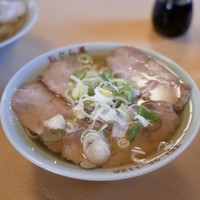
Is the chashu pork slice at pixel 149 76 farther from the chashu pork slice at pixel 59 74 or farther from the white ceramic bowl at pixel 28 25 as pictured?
the white ceramic bowl at pixel 28 25

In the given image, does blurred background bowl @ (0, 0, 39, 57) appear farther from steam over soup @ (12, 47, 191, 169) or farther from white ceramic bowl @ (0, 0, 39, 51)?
steam over soup @ (12, 47, 191, 169)

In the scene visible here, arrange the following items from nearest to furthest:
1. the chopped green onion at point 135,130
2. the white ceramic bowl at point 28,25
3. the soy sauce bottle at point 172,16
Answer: the chopped green onion at point 135,130
the white ceramic bowl at point 28,25
the soy sauce bottle at point 172,16

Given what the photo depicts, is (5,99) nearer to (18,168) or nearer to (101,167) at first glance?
(18,168)

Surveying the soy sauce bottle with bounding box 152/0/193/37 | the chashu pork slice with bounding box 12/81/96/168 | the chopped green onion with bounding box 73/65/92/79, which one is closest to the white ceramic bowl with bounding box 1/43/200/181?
the chashu pork slice with bounding box 12/81/96/168

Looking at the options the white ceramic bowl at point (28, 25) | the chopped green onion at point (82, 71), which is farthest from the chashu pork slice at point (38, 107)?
the white ceramic bowl at point (28, 25)

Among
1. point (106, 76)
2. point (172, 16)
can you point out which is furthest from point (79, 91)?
point (172, 16)

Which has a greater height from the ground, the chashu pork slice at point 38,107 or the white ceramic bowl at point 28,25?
the white ceramic bowl at point 28,25

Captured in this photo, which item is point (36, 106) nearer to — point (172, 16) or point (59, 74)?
point (59, 74)
